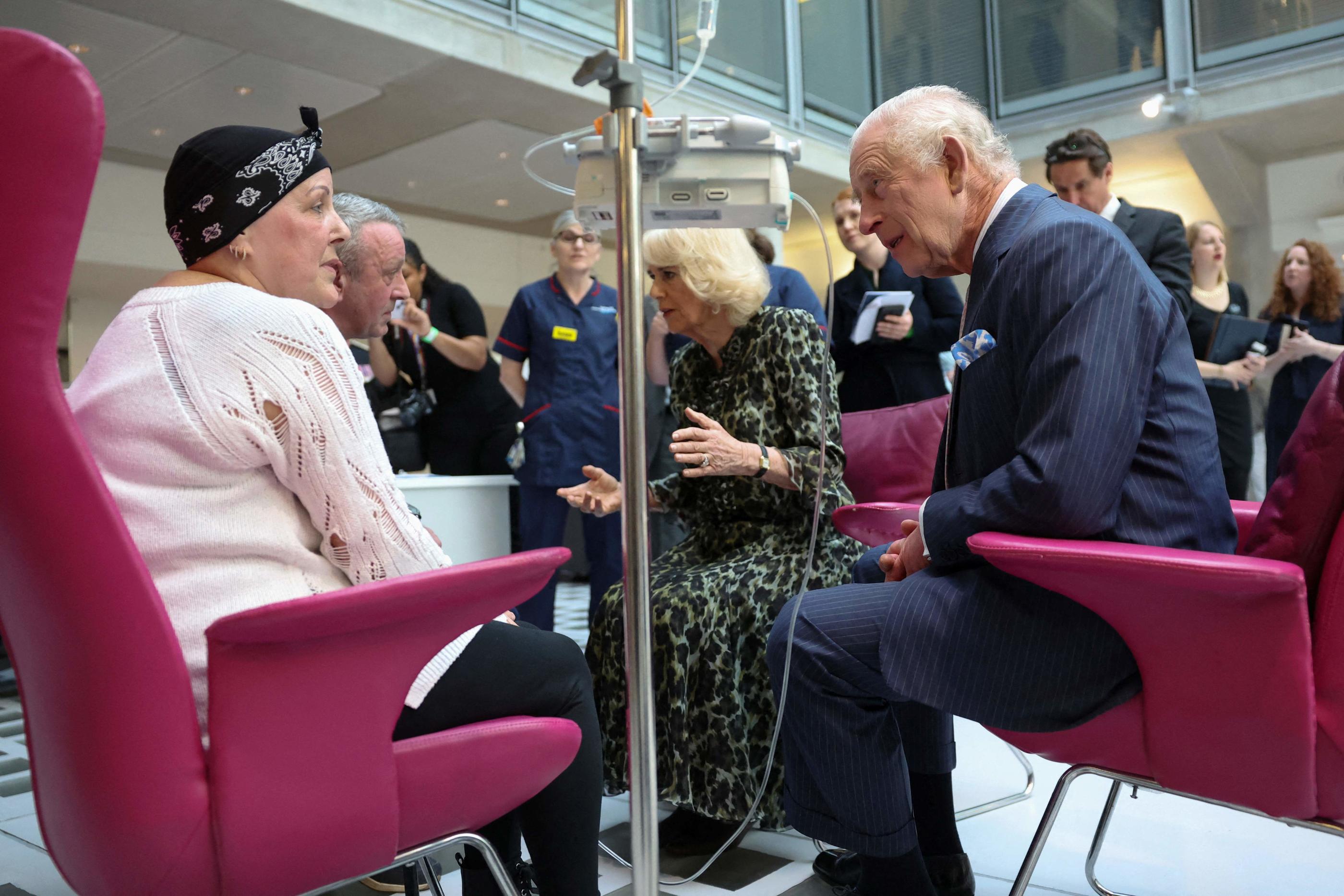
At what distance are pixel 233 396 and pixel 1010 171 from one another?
1031 millimetres

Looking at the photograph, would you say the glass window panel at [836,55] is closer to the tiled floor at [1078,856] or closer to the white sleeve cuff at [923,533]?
the tiled floor at [1078,856]

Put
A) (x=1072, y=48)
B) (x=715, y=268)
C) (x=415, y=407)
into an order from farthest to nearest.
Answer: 1. (x=1072, y=48)
2. (x=415, y=407)
3. (x=715, y=268)

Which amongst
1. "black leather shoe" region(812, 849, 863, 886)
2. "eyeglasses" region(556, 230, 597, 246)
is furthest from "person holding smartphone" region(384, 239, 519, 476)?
"black leather shoe" region(812, 849, 863, 886)

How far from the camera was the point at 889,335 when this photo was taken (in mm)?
3066

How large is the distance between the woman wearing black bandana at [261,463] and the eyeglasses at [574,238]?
7.63 feet

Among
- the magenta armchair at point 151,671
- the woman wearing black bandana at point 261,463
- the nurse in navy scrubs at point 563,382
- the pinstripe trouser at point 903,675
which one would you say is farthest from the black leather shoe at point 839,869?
the nurse in navy scrubs at point 563,382

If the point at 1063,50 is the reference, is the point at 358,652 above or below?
below

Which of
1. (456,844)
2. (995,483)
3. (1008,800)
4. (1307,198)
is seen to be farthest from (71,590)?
(1307,198)

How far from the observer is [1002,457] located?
51.0 inches

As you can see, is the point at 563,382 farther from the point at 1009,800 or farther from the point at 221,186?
the point at 221,186

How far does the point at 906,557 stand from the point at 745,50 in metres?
6.48

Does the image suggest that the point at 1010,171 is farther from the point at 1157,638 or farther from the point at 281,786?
the point at 281,786

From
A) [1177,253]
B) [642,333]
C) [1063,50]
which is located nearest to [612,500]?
[642,333]

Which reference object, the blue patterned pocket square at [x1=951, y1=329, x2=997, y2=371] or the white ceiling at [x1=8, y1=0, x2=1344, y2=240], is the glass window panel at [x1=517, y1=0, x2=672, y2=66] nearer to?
the white ceiling at [x1=8, y1=0, x2=1344, y2=240]
